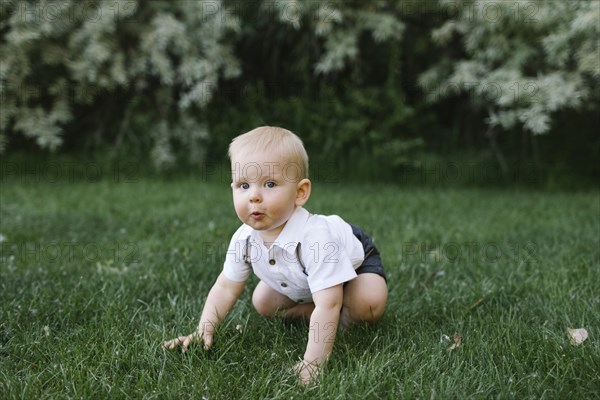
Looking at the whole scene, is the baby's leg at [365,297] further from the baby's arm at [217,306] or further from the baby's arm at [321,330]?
the baby's arm at [217,306]

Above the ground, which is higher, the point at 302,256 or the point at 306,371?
the point at 302,256

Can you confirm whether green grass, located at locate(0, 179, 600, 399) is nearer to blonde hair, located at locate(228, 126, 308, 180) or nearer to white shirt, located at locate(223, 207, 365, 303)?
white shirt, located at locate(223, 207, 365, 303)

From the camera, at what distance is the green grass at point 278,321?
5.77ft

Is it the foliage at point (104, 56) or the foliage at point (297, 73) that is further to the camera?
the foliage at point (104, 56)

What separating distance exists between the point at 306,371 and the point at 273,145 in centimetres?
68

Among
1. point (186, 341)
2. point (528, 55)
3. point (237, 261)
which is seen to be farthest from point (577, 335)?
point (528, 55)

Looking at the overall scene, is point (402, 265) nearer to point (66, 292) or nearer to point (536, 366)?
point (536, 366)

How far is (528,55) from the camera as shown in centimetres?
541

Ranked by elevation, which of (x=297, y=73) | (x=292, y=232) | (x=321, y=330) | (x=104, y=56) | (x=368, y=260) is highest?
(x=104, y=56)

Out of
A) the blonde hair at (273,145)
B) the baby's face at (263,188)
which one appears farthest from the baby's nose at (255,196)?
the blonde hair at (273,145)

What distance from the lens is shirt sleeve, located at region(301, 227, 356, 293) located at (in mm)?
1911

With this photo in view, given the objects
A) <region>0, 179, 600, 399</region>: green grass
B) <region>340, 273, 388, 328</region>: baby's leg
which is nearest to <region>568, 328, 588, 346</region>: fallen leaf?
<region>0, 179, 600, 399</region>: green grass

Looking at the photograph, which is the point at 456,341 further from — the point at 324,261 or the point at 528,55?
the point at 528,55

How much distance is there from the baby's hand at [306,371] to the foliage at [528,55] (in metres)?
3.88
